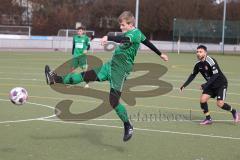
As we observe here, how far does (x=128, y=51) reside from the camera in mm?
8461

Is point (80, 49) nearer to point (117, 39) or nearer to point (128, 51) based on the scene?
point (128, 51)

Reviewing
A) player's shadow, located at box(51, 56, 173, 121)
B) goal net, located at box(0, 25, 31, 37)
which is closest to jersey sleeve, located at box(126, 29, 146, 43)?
player's shadow, located at box(51, 56, 173, 121)

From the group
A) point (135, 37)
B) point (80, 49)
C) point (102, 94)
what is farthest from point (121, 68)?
point (80, 49)

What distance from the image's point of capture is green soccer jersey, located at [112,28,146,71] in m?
8.38

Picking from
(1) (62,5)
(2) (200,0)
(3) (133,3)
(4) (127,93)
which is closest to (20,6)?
(1) (62,5)

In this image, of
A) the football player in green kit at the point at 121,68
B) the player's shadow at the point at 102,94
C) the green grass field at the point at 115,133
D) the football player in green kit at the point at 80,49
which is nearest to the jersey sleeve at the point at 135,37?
the football player in green kit at the point at 121,68

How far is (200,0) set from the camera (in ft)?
281

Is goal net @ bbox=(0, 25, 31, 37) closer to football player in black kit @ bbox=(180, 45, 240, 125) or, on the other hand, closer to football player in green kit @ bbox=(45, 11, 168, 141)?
football player in black kit @ bbox=(180, 45, 240, 125)

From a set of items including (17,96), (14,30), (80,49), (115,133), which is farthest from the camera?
(14,30)

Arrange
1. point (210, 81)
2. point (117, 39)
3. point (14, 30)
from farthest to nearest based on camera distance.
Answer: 1. point (14, 30)
2. point (210, 81)
3. point (117, 39)

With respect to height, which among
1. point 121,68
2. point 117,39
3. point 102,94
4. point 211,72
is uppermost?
point 117,39

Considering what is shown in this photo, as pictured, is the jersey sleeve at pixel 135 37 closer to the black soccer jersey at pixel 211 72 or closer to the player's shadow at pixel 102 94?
the black soccer jersey at pixel 211 72

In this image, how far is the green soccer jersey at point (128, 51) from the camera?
27.5ft

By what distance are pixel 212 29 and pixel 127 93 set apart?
41222 mm
